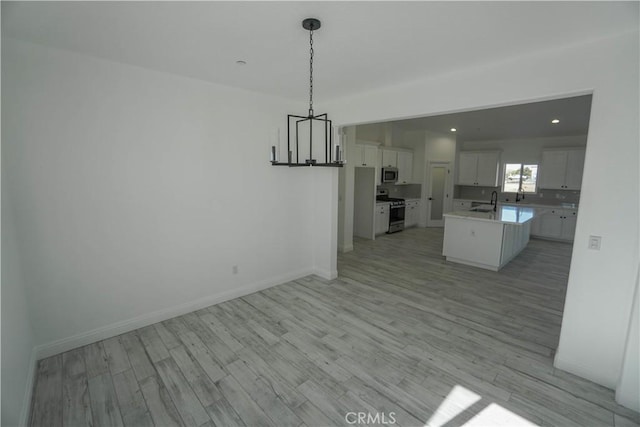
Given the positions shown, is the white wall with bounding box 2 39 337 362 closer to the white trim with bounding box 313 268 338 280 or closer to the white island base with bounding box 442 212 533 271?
the white trim with bounding box 313 268 338 280

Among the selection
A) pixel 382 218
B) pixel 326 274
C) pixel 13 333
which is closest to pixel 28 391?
pixel 13 333

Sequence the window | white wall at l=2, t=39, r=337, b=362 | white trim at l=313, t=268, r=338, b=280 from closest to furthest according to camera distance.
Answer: white wall at l=2, t=39, r=337, b=362 → white trim at l=313, t=268, r=338, b=280 → the window

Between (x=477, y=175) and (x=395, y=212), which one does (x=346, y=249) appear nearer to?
(x=395, y=212)

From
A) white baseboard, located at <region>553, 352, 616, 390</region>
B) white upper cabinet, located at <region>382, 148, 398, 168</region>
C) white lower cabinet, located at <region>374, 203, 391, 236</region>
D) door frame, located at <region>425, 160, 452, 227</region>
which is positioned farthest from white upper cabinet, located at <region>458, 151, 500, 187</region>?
white baseboard, located at <region>553, 352, 616, 390</region>

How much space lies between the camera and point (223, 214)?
12.1 feet

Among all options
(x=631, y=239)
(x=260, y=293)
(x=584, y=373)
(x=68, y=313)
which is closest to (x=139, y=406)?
(x=68, y=313)

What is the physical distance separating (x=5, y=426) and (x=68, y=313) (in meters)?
1.29

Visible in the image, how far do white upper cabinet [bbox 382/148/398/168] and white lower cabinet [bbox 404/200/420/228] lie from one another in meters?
1.31

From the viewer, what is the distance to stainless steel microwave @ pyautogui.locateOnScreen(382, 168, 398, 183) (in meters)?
7.88

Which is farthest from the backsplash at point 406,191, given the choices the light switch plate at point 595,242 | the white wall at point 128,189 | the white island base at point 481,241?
the light switch plate at point 595,242

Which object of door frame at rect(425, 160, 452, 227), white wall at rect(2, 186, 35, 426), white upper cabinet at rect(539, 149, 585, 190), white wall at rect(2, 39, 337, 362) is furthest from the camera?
door frame at rect(425, 160, 452, 227)

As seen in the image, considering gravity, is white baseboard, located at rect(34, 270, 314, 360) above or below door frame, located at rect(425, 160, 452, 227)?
below

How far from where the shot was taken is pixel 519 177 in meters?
8.55

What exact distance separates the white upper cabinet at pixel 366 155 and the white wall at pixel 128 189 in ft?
9.50
